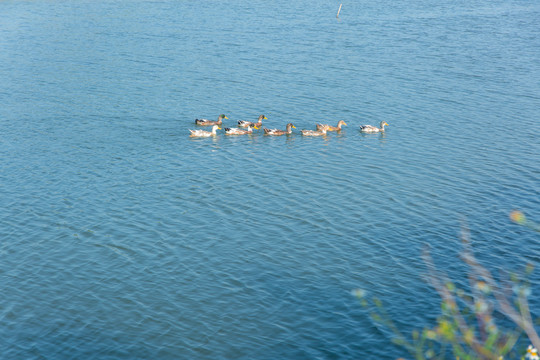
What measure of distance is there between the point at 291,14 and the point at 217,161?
44.8m

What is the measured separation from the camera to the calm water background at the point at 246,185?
828 inches

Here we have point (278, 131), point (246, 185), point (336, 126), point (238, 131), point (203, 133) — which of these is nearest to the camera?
point (246, 185)

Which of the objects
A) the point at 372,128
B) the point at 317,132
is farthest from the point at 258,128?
the point at 372,128

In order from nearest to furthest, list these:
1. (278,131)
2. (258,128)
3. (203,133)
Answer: (203,133), (278,131), (258,128)

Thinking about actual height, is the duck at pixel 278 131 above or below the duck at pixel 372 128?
below

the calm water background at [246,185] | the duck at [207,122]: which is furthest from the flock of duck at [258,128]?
the calm water background at [246,185]

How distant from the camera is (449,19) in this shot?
73.1m

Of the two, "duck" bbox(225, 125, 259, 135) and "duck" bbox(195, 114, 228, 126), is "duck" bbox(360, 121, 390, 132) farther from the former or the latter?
"duck" bbox(195, 114, 228, 126)

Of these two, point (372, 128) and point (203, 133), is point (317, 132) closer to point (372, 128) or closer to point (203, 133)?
point (372, 128)

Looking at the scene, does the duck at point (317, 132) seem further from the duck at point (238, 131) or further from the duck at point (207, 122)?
the duck at point (207, 122)

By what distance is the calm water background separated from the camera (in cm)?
2103

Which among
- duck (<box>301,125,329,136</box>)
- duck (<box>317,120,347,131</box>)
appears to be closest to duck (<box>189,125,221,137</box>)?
duck (<box>301,125,329,136</box>)

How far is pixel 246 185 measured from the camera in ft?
107

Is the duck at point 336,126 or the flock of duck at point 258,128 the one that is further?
the duck at point 336,126
